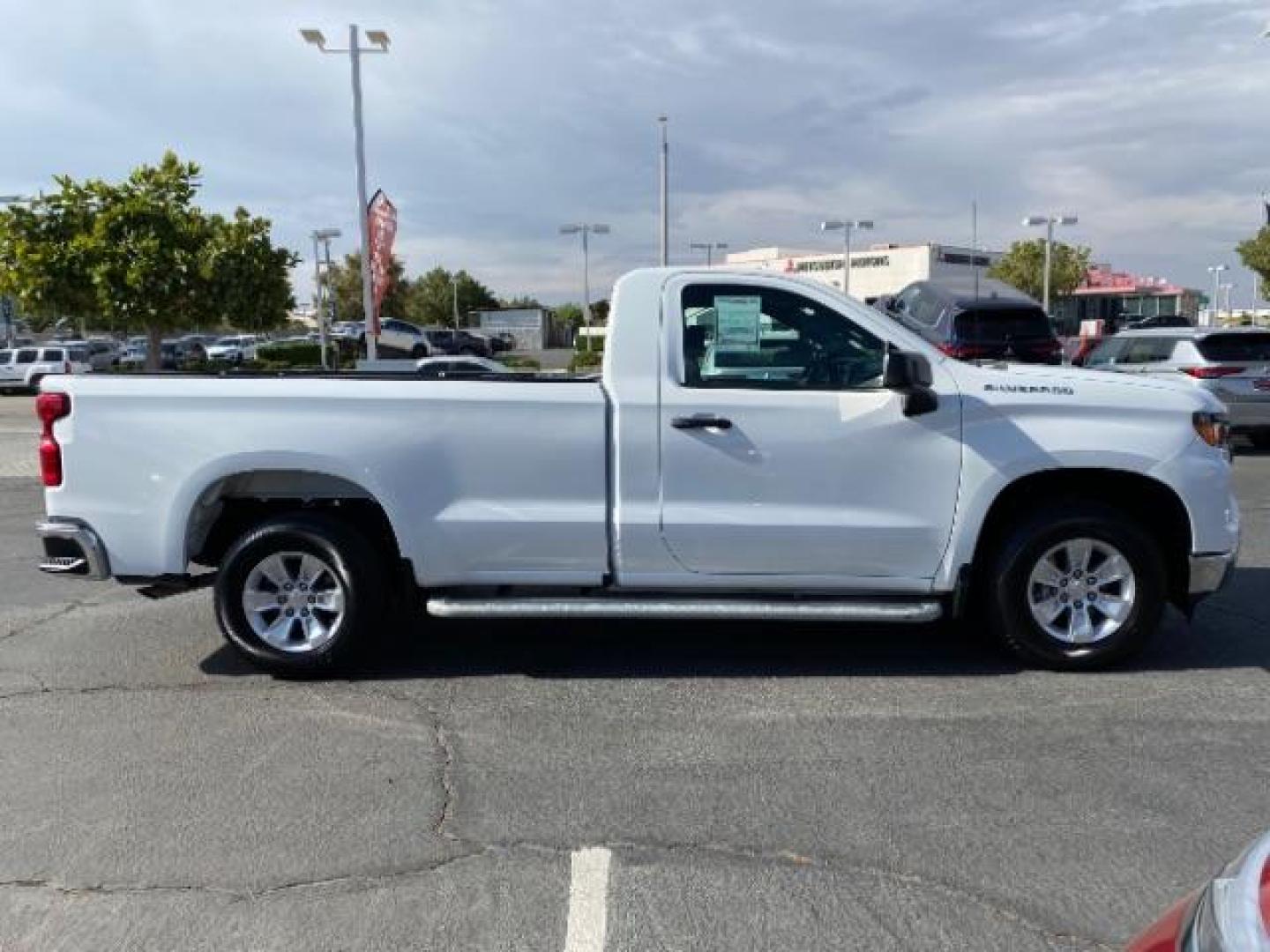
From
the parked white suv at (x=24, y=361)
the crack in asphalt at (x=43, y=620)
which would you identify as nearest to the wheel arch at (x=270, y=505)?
the crack in asphalt at (x=43, y=620)

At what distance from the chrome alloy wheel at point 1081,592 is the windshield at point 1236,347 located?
10258mm

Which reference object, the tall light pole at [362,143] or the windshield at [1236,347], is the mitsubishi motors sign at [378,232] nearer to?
the tall light pole at [362,143]

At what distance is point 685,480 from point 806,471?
59cm

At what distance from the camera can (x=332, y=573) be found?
17.0ft

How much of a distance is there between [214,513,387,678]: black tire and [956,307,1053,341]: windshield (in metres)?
12.8

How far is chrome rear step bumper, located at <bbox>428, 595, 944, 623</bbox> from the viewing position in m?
4.95

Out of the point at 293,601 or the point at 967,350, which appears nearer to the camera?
the point at 293,601

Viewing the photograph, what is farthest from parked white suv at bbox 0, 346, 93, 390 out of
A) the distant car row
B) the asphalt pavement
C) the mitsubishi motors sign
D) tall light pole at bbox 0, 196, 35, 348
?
the asphalt pavement

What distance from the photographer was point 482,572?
516cm

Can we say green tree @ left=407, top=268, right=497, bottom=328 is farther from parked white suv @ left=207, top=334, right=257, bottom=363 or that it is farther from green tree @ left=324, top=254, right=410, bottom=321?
parked white suv @ left=207, top=334, right=257, bottom=363

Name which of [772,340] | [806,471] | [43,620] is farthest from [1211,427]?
[43,620]

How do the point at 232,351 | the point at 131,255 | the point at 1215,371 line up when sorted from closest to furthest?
1. the point at 1215,371
2. the point at 131,255
3. the point at 232,351

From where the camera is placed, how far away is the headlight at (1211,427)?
5043mm

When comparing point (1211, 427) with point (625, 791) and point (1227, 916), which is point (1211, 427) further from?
point (1227, 916)
